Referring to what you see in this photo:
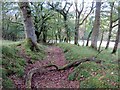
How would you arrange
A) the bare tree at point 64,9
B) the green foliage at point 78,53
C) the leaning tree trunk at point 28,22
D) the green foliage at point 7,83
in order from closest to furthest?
the green foliage at point 7,83 < the green foliage at point 78,53 < the leaning tree trunk at point 28,22 < the bare tree at point 64,9

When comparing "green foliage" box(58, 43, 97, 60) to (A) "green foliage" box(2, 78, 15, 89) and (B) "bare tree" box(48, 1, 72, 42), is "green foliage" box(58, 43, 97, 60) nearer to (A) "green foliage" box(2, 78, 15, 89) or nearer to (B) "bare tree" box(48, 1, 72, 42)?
(A) "green foliage" box(2, 78, 15, 89)

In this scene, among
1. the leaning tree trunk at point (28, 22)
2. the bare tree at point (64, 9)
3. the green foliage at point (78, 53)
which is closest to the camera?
the green foliage at point (78, 53)

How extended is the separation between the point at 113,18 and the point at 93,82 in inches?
647

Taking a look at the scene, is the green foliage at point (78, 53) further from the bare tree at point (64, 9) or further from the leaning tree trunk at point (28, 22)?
the bare tree at point (64, 9)

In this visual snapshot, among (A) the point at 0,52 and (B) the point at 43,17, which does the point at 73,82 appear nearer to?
(A) the point at 0,52

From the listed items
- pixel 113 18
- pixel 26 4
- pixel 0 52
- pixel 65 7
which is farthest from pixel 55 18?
pixel 0 52

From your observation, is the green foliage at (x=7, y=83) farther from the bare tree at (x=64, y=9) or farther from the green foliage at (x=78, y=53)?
the bare tree at (x=64, y=9)

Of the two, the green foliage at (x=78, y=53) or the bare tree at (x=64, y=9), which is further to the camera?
the bare tree at (x=64, y=9)

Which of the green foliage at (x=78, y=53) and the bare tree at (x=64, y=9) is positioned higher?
the bare tree at (x=64, y=9)

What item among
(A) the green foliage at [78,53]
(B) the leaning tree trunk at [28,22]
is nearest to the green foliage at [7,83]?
(A) the green foliage at [78,53]

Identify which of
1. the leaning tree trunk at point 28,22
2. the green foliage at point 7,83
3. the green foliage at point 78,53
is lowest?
the green foliage at point 78,53

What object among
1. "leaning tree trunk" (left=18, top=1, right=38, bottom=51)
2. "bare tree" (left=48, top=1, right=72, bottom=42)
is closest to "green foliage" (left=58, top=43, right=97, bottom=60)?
"leaning tree trunk" (left=18, top=1, right=38, bottom=51)

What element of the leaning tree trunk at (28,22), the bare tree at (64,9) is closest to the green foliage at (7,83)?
the leaning tree trunk at (28,22)

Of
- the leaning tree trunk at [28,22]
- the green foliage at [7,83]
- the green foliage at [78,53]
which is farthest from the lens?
the leaning tree trunk at [28,22]
